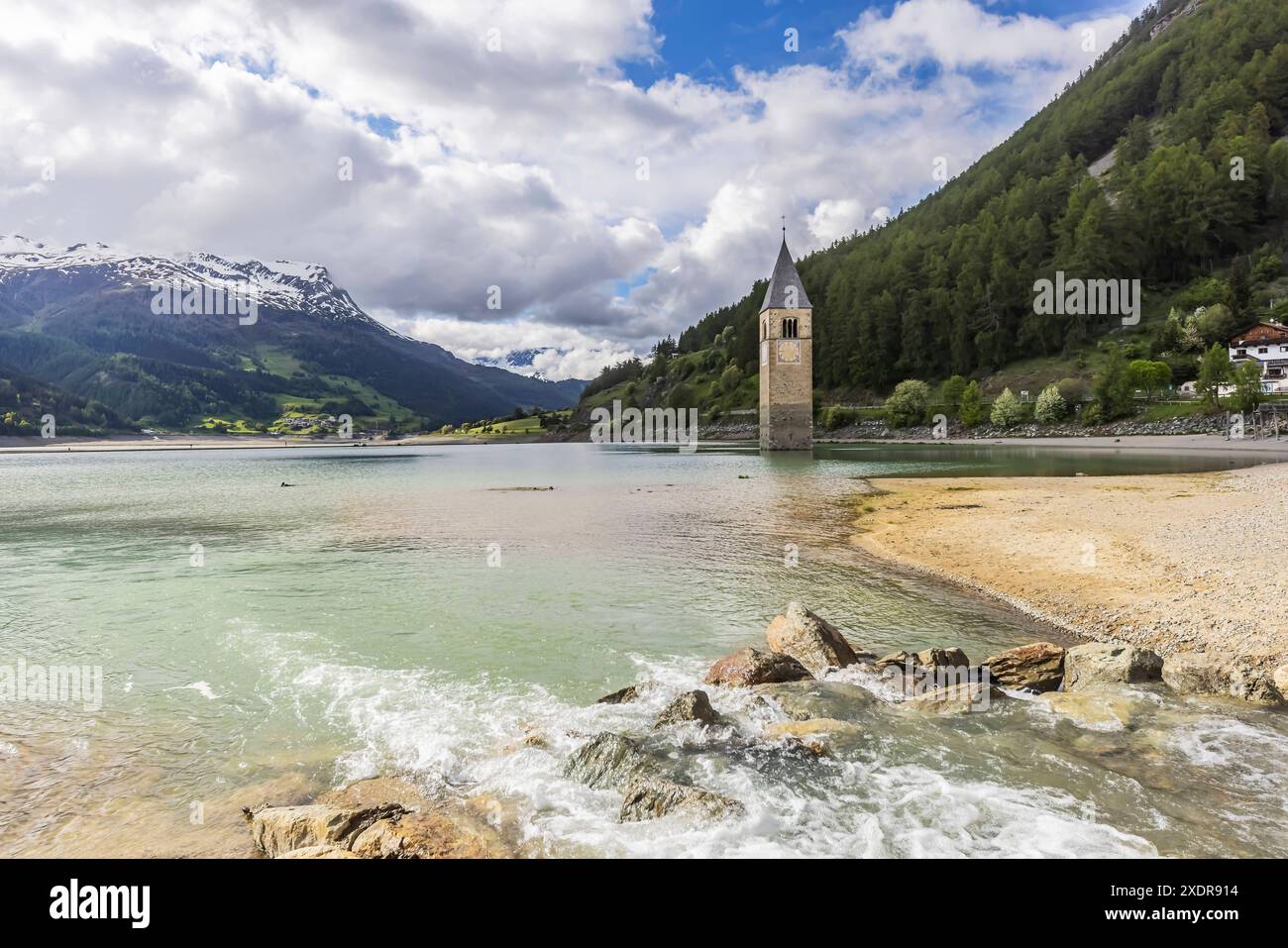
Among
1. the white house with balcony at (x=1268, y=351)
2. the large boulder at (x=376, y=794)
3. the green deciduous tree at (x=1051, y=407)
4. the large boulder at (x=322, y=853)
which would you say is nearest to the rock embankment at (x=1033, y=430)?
the green deciduous tree at (x=1051, y=407)

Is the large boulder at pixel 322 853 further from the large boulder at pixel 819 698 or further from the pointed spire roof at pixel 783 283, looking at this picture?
the pointed spire roof at pixel 783 283

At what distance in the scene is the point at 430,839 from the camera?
22.7 feet

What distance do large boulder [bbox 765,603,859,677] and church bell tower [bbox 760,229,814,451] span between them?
381 feet

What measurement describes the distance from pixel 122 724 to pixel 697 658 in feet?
34.5

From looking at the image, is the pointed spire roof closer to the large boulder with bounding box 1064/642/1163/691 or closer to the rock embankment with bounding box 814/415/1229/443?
the rock embankment with bounding box 814/415/1229/443

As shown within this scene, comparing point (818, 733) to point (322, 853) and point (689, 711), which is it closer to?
point (689, 711)

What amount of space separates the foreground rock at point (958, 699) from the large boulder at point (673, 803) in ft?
14.8

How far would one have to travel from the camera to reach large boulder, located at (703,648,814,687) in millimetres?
11688

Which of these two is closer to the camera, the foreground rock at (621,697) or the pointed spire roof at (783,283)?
the foreground rock at (621,697)

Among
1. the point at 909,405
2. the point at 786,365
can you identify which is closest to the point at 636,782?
the point at 786,365

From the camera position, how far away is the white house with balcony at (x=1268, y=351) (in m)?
90.5

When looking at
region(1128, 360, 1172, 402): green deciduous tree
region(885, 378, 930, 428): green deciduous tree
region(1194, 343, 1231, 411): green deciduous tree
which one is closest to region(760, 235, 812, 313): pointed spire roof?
region(885, 378, 930, 428): green deciduous tree

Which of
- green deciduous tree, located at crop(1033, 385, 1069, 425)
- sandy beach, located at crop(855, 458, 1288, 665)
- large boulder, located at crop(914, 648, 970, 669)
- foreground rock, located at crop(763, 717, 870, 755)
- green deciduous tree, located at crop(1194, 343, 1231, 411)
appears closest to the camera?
foreground rock, located at crop(763, 717, 870, 755)
